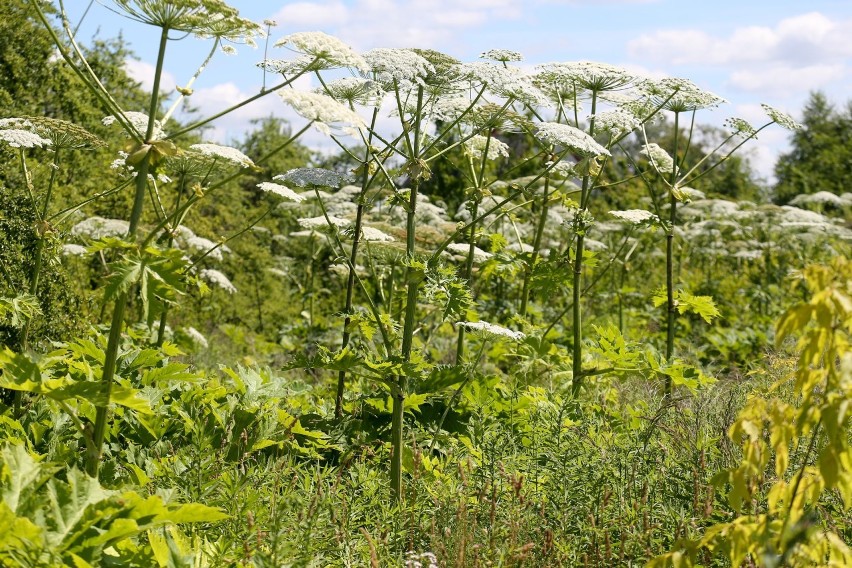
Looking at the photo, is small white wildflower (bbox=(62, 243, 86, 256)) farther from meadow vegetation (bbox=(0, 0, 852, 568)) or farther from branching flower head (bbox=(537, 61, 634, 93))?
branching flower head (bbox=(537, 61, 634, 93))

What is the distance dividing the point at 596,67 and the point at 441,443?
2.24 meters

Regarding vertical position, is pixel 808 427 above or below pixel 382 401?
above

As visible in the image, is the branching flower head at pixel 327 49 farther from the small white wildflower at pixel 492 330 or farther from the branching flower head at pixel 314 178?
the small white wildflower at pixel 492 330

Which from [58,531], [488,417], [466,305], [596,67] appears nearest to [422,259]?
[466,305]

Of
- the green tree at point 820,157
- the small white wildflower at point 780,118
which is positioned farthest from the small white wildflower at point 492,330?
the green tree at point 820,157

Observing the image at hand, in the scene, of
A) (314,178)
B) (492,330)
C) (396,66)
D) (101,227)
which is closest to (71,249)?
(101,227)

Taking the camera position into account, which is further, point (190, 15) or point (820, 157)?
point (820, 157)

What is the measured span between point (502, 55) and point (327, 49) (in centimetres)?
141

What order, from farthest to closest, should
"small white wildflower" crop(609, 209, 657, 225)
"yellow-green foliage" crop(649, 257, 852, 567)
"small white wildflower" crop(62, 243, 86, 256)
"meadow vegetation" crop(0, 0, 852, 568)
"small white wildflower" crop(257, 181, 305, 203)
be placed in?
"small white wildflower" crop(62, 243, 86, 256), "small white wildflower" crop(609, 209, 657, 225), "small white wildflower" crop(257, 181, 305, 203), "meadow vegetation" crop(0, 0, 852, 568), "yellow-green foliage" crop(649, 257, 852, 567)

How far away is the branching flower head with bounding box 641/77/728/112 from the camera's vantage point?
210 inches

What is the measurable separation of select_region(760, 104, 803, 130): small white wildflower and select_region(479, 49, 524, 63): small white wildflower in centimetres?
219

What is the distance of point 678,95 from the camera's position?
561 cm

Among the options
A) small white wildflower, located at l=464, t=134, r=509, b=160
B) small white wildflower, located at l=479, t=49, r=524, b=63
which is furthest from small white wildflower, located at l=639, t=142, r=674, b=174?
small white wildflower, located at l=479, t=49, r=524, b=63

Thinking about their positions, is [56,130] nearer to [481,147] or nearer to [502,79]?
[502,79]
